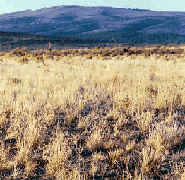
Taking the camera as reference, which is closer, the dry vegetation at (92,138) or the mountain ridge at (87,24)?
the dry vegetation at (92,138)

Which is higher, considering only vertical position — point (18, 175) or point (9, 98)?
point (9, 98)

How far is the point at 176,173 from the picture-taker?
9.42 feet

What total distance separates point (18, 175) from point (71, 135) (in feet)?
4.06

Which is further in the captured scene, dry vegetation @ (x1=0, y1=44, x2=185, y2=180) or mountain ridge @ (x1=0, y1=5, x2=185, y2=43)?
mountain ridge @ (x1=0, y1=5, x2=185, y2=43)

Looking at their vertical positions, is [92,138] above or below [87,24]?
below

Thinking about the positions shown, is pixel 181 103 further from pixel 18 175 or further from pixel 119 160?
pixel 18 175

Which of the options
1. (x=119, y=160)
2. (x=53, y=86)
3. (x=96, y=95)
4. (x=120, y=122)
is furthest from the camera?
(x=53, y=86)

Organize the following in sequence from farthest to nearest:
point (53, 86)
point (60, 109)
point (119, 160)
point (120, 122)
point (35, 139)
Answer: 1. point (53, 86)
2. point (60, 109)
3. point (120, 122)
4. point (35, 139)
5. point (119, 160)

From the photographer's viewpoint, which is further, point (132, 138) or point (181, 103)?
point (181, 103)

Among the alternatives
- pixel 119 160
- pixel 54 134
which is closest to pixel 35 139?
pixel 54 134

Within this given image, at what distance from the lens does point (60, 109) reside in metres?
5.13

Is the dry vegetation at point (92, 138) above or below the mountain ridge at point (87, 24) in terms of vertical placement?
below

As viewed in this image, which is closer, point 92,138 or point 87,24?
point 92,138

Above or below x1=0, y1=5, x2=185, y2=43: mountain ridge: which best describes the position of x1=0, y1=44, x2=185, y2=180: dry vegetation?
below
